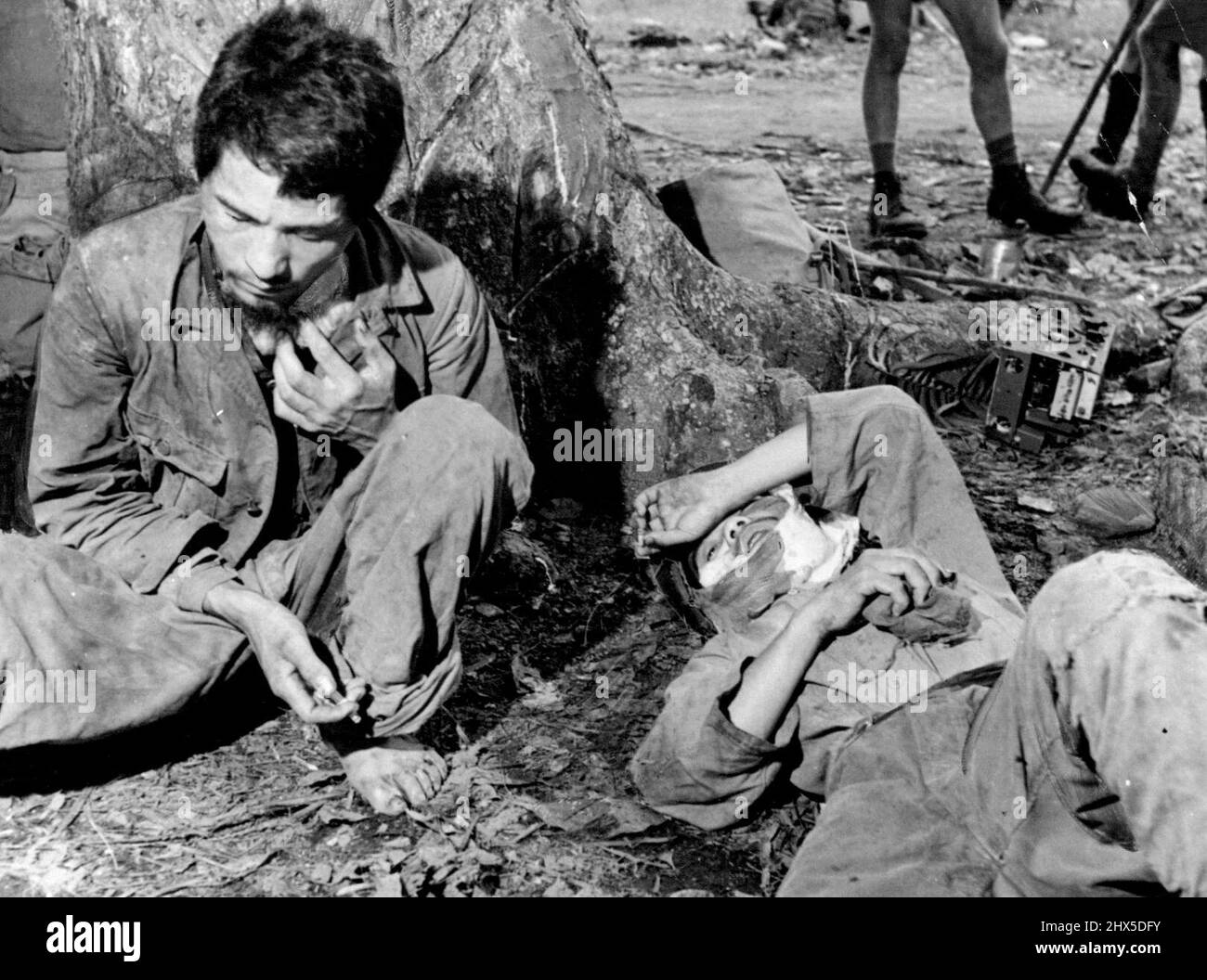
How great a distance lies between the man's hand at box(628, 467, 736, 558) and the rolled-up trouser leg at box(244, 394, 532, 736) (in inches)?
16.1

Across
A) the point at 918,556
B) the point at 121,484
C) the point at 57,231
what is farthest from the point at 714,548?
the point at 57,231

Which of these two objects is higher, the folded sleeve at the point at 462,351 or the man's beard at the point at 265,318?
the man's beard at the point at 265,318

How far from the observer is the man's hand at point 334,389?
2717mm

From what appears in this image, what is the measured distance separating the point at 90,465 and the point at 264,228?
700 millimetres

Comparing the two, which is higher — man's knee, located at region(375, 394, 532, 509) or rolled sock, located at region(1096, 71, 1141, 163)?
man's knee, located at region(375, 394, 532, 509)

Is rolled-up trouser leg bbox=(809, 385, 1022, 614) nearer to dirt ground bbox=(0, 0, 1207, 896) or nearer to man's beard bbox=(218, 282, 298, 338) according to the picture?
dirt ground bbox=(0, 0, 1207, 896)

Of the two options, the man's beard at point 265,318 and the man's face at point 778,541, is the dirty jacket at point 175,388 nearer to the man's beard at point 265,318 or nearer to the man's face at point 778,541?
the man's beard at point 265,318

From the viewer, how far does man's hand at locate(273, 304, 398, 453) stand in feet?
8.91

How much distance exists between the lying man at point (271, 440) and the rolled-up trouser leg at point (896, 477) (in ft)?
2.62

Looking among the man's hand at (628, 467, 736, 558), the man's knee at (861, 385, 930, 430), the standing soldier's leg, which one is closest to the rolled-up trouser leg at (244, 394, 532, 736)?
the man's hand at (628, 467, 736, 558)

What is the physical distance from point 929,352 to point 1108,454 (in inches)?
30.2

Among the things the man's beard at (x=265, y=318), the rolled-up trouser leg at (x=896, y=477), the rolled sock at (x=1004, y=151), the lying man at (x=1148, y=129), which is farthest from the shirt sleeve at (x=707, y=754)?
the lying man at (x=1148, y=129)

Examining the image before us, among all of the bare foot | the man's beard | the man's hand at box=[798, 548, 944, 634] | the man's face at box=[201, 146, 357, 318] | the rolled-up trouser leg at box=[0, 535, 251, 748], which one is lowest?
the bare foot

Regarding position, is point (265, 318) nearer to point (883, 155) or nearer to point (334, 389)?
point (334, 389)
